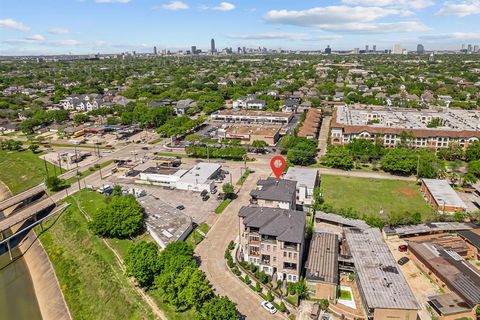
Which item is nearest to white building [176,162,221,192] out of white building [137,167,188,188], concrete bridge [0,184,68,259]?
white building [137,167,188,188]

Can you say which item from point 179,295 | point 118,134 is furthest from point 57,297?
point 118,134

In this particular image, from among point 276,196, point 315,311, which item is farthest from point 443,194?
point 315,311

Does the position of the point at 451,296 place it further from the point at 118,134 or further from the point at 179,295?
the point at 118,134

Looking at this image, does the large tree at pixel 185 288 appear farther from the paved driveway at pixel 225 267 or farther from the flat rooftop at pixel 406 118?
the flat rooftop at pixel 406 118

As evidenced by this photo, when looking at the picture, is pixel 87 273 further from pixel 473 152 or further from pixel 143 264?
pixel 473 152

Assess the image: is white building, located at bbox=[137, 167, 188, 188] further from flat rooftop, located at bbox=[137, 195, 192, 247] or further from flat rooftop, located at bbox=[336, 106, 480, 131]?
flat rooftop, located at bbox=[336, 106, 480, 131]
